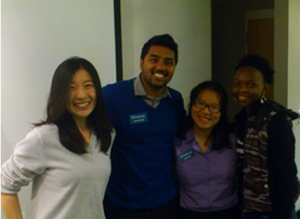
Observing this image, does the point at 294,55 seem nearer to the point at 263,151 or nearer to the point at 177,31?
the point at 177,31

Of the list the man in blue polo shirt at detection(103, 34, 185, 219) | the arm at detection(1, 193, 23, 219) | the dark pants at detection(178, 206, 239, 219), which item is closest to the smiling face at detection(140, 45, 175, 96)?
the man in blue polo shirt at detection(103, 34, 185, 219)

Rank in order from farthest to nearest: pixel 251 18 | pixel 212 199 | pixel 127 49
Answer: pixel 251 18 → pixel 127 49 → pixel 212 199

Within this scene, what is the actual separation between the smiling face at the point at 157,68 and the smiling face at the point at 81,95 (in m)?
0.53

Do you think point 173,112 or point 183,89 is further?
point 183,89

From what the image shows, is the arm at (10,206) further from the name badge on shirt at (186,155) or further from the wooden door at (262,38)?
the wooden door at (262,38)

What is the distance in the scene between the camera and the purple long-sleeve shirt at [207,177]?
1614 mm

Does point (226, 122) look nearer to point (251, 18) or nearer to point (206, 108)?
point (206, 108)

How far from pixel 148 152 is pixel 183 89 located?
1.38 m

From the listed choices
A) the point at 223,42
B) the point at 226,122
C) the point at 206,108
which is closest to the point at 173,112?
the point at 206,108

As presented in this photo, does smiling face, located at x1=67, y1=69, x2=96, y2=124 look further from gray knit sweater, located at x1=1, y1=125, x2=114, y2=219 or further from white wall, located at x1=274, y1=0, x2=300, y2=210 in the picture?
white wall, located at x1=274, y1=0, x2=300, y2=210

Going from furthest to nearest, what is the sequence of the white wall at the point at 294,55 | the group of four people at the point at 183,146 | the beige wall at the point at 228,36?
Answer: the beige wall at the point at 228,36, the white wall at the point at 294,55, the group of four people at the point at 183,146

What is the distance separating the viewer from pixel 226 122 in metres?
1.74

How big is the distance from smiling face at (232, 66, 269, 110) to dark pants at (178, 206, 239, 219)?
69 centimetres

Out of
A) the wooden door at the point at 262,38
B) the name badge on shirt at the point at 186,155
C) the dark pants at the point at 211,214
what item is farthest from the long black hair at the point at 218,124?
the wooden door at the point at 262,38
